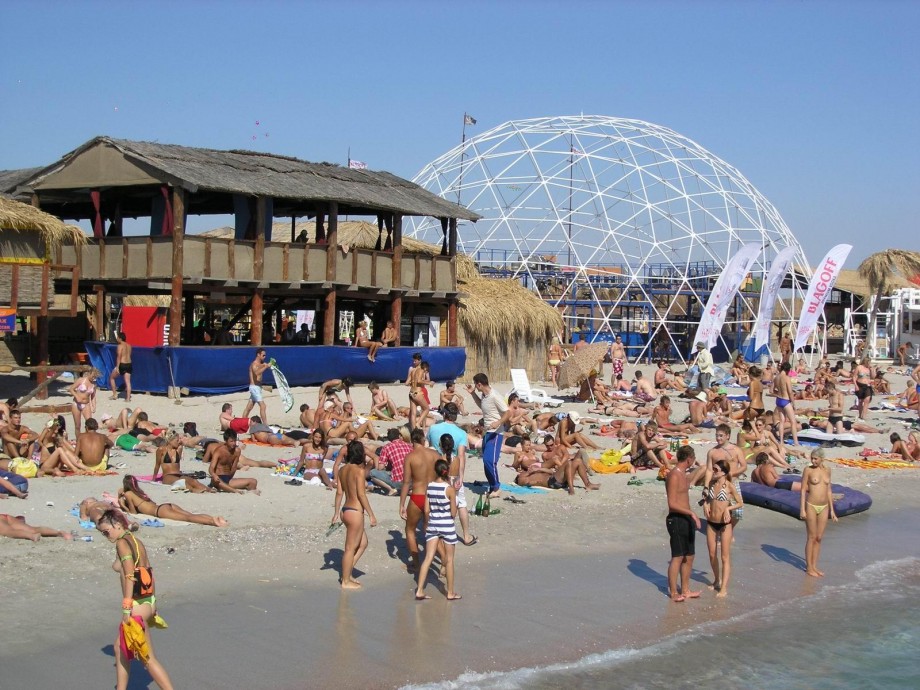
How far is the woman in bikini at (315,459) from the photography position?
12.1m

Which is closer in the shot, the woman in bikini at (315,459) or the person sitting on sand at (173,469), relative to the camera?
the person sitting on sand at (173,469)


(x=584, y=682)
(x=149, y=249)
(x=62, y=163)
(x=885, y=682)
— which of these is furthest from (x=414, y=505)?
(x=62, y=163)

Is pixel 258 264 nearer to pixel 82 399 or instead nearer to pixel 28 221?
pixel 28 221

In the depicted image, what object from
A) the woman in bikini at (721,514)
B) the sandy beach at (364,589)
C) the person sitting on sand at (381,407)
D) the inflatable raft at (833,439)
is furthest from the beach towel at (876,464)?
the woman in bikini at (721,514)

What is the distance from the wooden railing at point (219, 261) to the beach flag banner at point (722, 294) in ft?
28.3

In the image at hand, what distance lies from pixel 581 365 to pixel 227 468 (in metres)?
11.6

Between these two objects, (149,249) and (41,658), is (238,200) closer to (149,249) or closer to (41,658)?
(149,249)

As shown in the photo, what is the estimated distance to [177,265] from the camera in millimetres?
19438

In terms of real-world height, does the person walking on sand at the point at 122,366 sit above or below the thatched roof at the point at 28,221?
below

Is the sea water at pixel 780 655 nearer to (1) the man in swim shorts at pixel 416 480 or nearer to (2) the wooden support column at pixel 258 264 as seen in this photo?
(1) the man in swim shorts at pixel 416 480

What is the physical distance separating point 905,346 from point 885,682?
102 ft

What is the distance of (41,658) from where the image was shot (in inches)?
267

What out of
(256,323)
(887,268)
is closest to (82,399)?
(256,323)

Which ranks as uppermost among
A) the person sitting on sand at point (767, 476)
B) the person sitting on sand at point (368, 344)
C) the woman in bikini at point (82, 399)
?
the person sitting on sand at point (368, 344)
